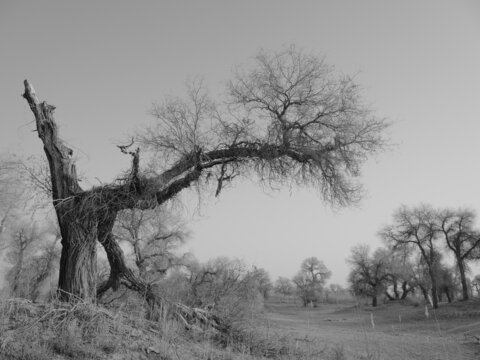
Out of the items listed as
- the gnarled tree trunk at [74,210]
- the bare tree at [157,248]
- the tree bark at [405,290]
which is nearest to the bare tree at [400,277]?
the tree bark at [405,290]

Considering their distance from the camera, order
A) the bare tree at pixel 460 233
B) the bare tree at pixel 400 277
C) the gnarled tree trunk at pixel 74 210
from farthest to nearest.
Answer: the bare tree at pixel 400 277 → the bare tree at pixel 460 233 → the gnarled tree trunk at pixel 74 210

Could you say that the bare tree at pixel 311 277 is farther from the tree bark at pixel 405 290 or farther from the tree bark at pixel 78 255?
the tree bark at pixel 78 255

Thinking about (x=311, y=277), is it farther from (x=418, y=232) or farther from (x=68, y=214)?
(x=68, y=214)

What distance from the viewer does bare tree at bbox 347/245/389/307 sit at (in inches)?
2113

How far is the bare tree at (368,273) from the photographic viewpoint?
176 feet

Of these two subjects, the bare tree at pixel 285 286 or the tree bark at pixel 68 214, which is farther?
the bare tree at pixel 285 286

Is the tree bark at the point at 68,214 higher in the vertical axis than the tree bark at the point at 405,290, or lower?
higher

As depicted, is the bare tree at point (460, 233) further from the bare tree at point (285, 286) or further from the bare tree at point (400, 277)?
the bare tree at point (285, 286)

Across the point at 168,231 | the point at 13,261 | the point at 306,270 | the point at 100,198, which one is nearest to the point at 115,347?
the point at 100,198

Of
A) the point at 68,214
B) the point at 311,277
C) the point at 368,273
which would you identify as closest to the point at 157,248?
the point at 68,214

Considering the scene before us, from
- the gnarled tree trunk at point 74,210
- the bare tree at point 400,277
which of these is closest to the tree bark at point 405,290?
the bare tree at point 400,277

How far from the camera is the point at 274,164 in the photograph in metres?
8.84

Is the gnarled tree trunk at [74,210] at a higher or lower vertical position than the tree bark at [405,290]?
higher

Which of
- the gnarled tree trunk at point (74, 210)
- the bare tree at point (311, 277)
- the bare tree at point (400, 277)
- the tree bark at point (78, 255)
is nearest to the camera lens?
the tree bark at point (78, 255)
